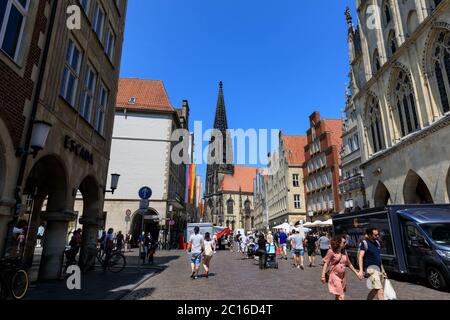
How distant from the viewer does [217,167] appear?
377 feet

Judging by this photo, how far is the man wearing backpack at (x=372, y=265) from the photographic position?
5734mm

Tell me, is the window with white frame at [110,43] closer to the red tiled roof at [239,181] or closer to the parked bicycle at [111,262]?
the parked bicycle at [111,262]

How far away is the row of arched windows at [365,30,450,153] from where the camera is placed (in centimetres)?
1589

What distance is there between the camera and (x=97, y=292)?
792 centimetres

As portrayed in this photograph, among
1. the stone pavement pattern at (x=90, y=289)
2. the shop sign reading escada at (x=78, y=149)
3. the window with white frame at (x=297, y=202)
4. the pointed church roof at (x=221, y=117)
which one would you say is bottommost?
the stone pavement pattern at (x=90, y=289)

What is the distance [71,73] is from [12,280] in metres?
6.62

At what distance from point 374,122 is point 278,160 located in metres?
34.4

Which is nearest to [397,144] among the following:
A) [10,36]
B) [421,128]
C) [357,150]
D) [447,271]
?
[421,128]

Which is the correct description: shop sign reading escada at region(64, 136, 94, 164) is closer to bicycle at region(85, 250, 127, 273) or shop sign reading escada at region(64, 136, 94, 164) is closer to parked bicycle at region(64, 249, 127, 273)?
parked bicycle at region(64, 249, 127, 273)

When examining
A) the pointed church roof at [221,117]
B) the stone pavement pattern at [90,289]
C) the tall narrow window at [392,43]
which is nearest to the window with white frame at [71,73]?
the stone pavement pattern at [90,289]

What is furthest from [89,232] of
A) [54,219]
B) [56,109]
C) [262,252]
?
[262,252]

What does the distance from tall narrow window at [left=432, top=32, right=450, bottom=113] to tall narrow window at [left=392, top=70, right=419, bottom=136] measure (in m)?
2.17

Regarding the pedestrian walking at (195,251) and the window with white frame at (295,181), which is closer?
the pedestrian walking at (195,251)

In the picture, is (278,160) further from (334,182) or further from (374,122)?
(374,122)
